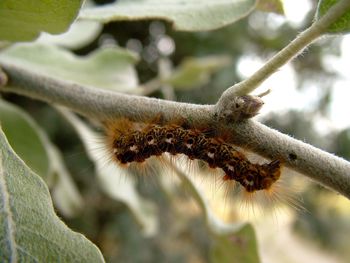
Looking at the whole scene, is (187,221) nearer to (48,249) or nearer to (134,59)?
(134,59)

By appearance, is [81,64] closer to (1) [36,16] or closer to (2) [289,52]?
(1) [36,16]

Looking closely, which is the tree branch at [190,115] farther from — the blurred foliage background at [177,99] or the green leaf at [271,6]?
the blurred foliage background at [177,99]

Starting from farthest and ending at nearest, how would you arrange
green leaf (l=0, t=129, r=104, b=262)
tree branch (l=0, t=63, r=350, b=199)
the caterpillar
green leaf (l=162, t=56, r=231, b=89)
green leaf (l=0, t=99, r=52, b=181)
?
1. green leaf (l=162, t=56, r=231, b=89)
2. green leaf (l=0, t=99, r=52, b=181)
3. the caterpillar
4. tree branch (l=0, t=63, r=350, b=199)
5. green leaf (l=0, t=129, r=104, b=262)

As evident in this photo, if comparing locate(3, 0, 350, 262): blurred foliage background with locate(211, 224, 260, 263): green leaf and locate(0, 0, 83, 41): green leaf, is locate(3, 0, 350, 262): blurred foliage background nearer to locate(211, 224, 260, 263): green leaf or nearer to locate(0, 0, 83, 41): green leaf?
locate(211, 224, 260, 263): green leaf

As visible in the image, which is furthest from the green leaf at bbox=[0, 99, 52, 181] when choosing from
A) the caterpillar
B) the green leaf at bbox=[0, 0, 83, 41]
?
the green leaf at bbox=[0, 0, 83, 41]

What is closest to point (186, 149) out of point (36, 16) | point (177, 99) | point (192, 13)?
point (192, 13)

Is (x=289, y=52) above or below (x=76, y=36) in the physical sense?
below

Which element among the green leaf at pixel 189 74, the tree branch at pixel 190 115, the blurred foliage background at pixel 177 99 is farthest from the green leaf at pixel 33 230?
the blurred foliage background at pixel 177 99
